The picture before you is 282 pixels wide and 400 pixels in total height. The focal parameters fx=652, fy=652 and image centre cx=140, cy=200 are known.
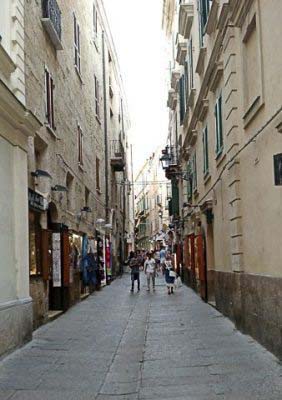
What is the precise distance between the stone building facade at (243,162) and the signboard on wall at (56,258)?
4.01 metres

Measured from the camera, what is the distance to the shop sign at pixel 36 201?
43.0ft

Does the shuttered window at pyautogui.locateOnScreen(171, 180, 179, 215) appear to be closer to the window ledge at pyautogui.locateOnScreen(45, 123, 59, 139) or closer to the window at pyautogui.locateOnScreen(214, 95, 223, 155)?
the window ledge at pyautogui.locateOnScreen(45, 123, 59, 139)

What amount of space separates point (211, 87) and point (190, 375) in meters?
9.24

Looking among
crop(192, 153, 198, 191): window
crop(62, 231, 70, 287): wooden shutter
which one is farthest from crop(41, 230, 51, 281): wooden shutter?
crop(192, 153, 198, 191): window

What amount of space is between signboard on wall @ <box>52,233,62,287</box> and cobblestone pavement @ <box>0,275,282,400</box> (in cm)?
148

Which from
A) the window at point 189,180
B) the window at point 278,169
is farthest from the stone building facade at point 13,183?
the window at point 189,180

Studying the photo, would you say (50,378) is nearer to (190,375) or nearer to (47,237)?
(190,375)

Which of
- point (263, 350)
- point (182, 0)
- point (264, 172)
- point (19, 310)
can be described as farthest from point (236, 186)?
point (182, 0)

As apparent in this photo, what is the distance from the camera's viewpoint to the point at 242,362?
9148mm

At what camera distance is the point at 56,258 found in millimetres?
16594

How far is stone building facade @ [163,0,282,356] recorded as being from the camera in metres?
9.24

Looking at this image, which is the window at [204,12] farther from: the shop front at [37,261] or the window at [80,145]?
the shop front at [37,261]

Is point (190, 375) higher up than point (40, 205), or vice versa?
point (40, 205)

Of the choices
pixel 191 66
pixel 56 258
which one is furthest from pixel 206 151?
pixel 56 258
